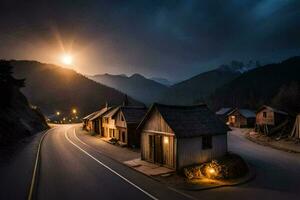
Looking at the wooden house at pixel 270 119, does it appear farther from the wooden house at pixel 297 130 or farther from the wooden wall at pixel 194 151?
the wooden wall at pixel 194 151

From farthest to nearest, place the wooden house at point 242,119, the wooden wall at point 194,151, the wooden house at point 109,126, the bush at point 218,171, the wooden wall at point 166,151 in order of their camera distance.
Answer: the wooden house at point 242,119
the wooden house at point 109,126
the wooden wall at point 166,151
the wooden wall at point 194,151
the bush at point 218,171

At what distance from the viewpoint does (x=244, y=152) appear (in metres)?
31.0

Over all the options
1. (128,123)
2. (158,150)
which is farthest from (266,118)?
(158,150)

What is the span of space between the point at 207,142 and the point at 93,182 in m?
11.7

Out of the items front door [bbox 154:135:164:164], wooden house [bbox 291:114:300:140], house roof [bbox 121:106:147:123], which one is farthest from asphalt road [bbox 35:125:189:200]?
wooden house [bbox 291:114:300:140]

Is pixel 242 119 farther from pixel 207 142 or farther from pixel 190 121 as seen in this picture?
pixel 190 121

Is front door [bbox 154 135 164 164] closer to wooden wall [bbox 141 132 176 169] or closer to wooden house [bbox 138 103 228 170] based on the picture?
wooden house [bbox 138 103 228 170]

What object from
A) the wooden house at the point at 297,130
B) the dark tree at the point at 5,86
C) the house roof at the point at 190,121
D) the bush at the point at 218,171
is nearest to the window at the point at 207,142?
the house roof at the point at 190,121

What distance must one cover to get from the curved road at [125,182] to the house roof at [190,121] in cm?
538

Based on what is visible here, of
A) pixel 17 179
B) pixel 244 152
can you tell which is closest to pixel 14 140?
pixel 17 179

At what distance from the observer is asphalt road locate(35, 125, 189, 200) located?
51.2 ft

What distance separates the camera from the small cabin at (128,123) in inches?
1446

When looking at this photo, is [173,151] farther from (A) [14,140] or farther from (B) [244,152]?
(A) [14,140]

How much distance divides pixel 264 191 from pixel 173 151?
7.98 metres
